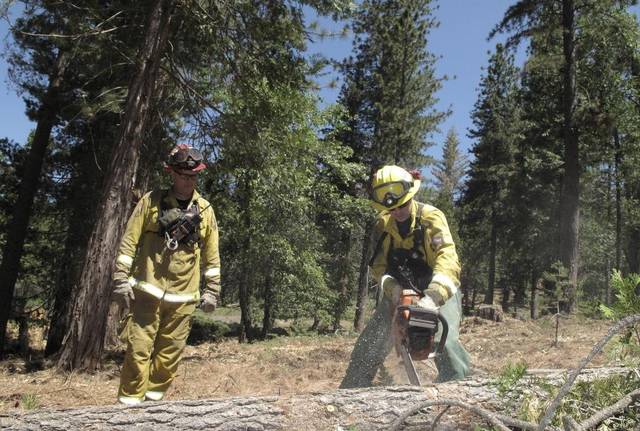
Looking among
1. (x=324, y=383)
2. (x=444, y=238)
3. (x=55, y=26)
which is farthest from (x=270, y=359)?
(x=55, y=26)

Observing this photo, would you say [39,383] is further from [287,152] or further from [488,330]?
[488,330]

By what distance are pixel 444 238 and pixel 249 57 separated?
5314mm

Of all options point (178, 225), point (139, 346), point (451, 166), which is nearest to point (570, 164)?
point (178, 225)

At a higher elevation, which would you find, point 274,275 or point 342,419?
point 274,275

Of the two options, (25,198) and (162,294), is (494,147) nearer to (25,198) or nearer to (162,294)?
(25,198)

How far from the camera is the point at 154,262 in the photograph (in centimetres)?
423

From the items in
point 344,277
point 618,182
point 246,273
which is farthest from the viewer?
point 618,182

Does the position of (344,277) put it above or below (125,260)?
above

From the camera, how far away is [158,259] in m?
4.24

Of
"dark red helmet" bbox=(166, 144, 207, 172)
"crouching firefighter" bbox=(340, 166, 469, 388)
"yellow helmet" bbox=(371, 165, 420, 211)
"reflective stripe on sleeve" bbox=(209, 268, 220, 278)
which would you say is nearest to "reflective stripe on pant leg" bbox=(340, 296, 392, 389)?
"crouching firefighter" bbox=(340, 166, 469, 388)

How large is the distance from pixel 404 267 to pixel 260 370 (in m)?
3.34

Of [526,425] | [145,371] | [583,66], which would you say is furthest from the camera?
[583,66]

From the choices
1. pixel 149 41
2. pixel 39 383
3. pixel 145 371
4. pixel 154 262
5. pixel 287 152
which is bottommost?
pixel 39 383

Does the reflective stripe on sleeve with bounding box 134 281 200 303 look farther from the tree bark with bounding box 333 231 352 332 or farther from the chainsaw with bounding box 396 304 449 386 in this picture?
the tree bark with bounding box 333 231 352 332
